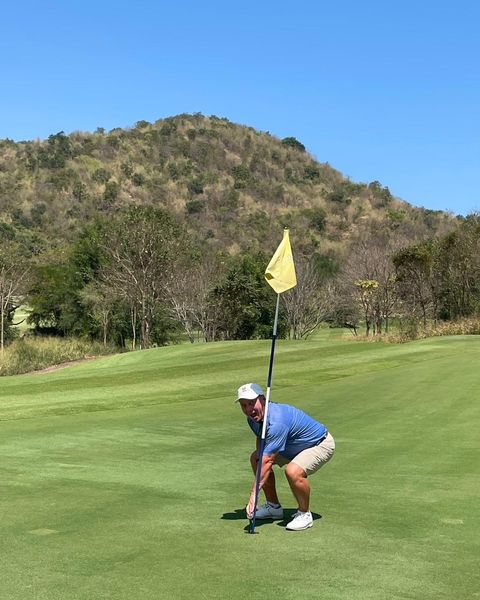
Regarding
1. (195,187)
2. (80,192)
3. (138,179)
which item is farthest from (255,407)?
(138,179)

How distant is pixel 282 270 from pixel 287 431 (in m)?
1.88

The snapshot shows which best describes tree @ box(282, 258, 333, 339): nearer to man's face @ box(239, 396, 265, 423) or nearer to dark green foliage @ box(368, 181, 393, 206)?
man's face @ box(239, 396, 265, 423)

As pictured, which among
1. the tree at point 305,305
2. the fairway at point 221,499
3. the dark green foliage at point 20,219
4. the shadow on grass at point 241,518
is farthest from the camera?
the dark green foliage at point 20,219

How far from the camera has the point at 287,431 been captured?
7.17 m

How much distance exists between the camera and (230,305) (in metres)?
56.2

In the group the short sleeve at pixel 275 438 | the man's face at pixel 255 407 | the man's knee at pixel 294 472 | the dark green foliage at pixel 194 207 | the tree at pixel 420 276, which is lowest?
the man's knee at pixel 294 472

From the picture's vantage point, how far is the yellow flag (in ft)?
26.5

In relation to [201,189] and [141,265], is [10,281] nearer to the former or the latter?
[141,265]

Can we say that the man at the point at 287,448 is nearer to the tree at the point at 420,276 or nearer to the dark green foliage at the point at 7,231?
the tree at the point at 420,276

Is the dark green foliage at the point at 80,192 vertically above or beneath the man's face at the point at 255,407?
above

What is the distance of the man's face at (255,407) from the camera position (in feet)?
22.8

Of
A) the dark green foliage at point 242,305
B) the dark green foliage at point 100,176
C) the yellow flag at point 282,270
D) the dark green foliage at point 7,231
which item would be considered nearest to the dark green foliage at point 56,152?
the dark green foliage at point 100,176

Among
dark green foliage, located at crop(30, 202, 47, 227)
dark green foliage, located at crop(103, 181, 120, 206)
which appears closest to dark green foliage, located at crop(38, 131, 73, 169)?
dark green foliage, located at crop(103, 181, 120, 206)

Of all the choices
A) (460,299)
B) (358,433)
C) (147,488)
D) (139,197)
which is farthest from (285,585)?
(139,197)
